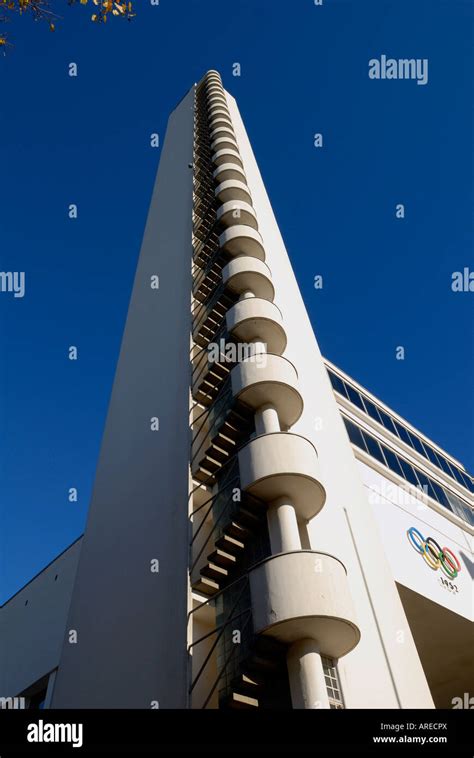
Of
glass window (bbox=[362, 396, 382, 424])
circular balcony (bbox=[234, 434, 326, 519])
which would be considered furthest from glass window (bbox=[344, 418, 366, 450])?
circular balcony (bbox=[234, 434, 326, 519])

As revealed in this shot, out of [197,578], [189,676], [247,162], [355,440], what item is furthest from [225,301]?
[247,162]

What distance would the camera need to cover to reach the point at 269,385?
12.3 m

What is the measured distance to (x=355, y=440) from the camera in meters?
20.6

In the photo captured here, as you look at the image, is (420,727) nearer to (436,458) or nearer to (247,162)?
(436,458)

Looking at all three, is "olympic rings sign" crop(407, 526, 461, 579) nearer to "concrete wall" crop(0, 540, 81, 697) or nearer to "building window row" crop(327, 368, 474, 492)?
"building window row" crop(327, 368, 474, 492)

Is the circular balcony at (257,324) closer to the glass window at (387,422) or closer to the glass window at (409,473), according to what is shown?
the glass window at (409,473)

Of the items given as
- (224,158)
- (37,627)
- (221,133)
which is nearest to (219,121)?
(221,133)

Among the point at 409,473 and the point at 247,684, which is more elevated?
the point at 409,473

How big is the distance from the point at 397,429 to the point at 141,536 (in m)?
15.5

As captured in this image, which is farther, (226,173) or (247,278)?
(226,173)

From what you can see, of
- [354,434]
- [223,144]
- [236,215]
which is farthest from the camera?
[223,144]

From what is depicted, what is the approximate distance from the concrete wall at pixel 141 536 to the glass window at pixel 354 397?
815 centimetres

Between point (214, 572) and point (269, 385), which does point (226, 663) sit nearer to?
point (214, 572)

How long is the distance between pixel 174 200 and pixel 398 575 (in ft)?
71.7
